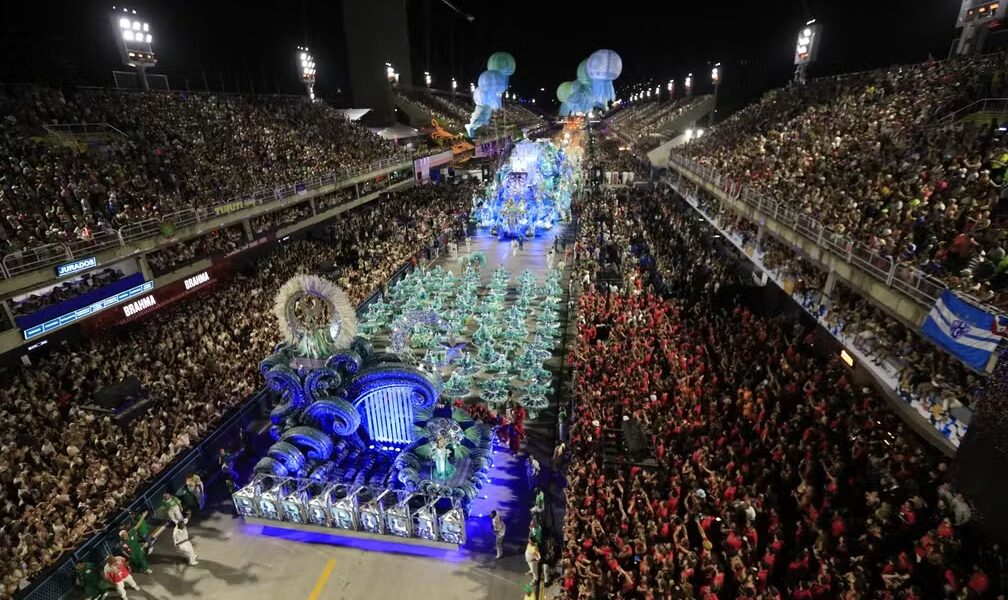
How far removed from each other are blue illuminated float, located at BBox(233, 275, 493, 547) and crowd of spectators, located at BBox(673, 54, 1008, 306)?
10.1 m

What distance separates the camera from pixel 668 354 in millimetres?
13680

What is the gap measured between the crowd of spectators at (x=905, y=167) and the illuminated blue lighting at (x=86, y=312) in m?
20.8

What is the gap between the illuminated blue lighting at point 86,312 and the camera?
42.3 feet

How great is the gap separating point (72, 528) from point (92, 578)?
113 cm

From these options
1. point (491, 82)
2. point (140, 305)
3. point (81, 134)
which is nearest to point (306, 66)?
point (491, 82)

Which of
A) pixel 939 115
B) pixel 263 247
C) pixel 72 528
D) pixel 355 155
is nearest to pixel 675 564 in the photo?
A: pixel 72 528

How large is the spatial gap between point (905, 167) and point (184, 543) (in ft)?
65.7

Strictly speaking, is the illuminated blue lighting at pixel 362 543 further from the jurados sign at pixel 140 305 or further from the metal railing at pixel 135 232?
the jurados sign at pixel 140 305

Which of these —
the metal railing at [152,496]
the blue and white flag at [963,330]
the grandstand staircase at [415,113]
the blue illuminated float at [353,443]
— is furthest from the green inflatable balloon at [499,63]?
the blue and white flag at [963,330]

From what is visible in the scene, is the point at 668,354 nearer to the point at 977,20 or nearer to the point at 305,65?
the point at 977,20

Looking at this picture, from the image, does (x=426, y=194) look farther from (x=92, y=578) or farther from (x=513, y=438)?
(x=92, y=578)

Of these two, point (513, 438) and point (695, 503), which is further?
point (513, 438)

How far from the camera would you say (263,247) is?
78.8 ft

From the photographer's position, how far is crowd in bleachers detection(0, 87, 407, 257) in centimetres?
1552
